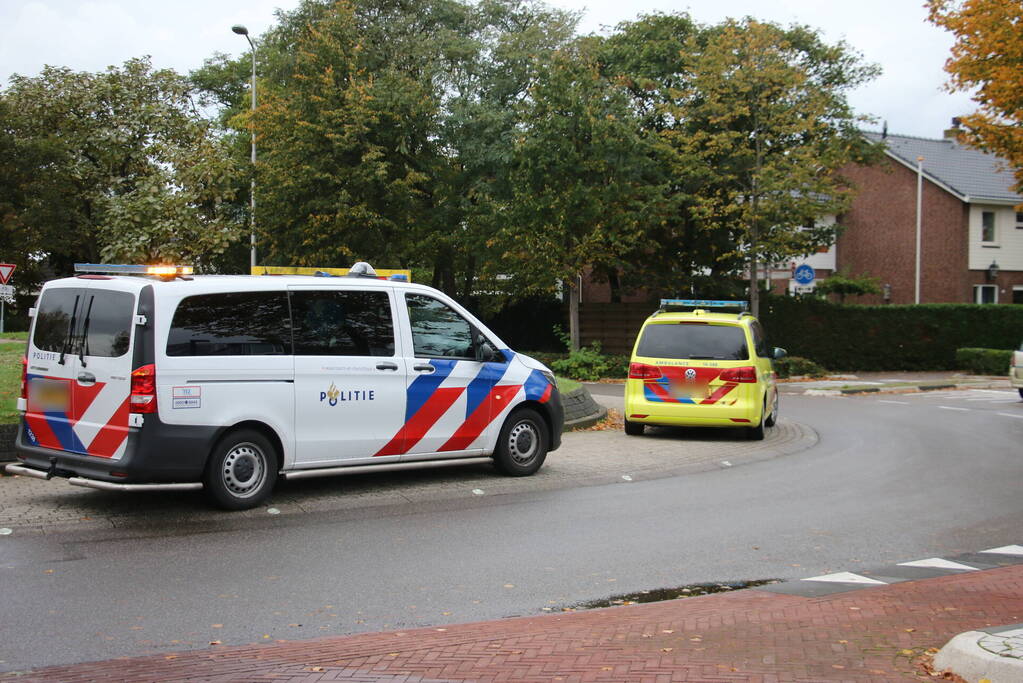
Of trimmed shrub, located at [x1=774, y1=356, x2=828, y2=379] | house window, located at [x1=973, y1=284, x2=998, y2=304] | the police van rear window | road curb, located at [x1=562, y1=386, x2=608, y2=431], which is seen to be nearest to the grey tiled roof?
house window, located at [x1=973, y1=284, x2=998, y2=304]

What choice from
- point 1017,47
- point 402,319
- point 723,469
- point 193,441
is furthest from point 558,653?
point 1017,47

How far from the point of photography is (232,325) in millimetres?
8305

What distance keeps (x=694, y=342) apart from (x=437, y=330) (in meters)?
5.08

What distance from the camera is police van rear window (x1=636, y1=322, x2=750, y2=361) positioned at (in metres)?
13.6

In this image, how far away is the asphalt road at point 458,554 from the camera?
5.49 m

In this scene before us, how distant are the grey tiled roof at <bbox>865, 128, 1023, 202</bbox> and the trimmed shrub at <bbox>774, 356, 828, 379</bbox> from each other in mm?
14306

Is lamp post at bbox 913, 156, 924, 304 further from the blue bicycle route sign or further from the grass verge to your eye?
the grass verge

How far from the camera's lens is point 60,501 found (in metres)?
8.60

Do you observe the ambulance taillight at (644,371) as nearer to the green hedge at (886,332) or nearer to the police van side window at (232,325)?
the police van side window at (232,325)

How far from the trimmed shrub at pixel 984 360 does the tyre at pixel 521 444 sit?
84.0 feet

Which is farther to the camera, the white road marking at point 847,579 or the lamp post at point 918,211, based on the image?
the lamp post at point 918,211

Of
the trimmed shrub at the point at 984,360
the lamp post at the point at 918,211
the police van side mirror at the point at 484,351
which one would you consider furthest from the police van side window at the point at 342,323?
the lamp post at the point at 918,211

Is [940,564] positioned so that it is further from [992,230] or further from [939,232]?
[992,230]

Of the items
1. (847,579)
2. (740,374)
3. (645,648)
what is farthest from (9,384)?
(645,648)
